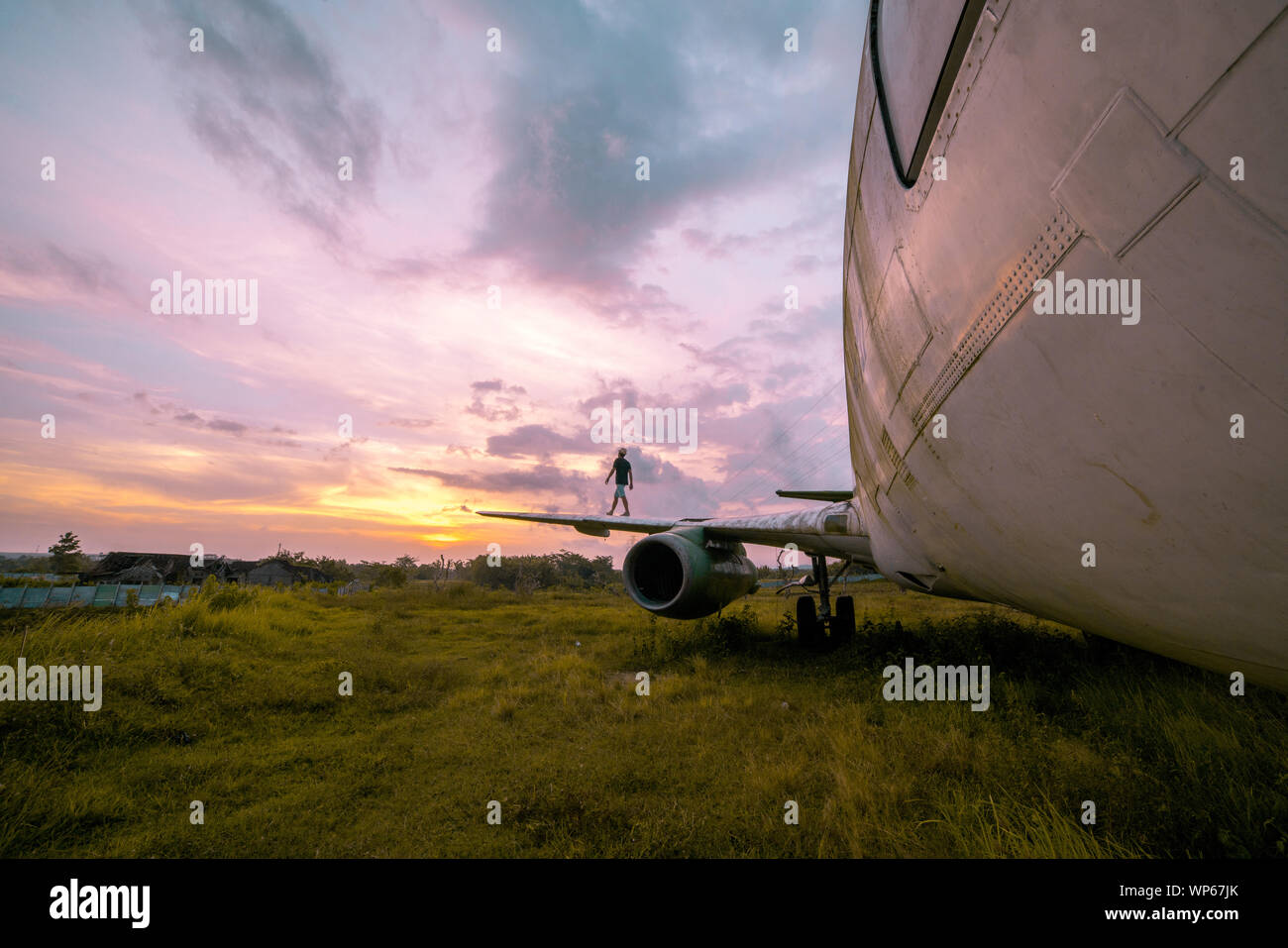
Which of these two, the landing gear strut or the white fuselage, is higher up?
the white fuselage

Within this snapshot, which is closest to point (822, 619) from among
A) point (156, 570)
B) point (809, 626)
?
point (809, 626)

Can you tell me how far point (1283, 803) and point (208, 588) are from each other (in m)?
15.0

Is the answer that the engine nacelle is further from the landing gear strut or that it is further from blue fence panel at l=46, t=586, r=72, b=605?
blue fence panel at l=46, t=586, r=72, b=605

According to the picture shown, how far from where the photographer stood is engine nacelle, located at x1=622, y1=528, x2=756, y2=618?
Result: 7844mm

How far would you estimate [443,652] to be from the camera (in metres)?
9.68

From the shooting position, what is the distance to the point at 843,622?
962 cm

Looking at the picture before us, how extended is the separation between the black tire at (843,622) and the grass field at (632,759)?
5.17ft

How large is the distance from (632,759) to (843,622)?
6543 mm

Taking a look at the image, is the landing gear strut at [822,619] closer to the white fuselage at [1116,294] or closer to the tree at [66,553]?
the white fuselage at [1116,294]

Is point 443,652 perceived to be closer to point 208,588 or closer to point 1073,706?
point 208,588

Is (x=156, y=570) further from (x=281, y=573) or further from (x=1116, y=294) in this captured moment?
(x=1116, y=294)

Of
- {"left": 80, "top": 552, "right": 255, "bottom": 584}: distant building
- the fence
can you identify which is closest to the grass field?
the fence
